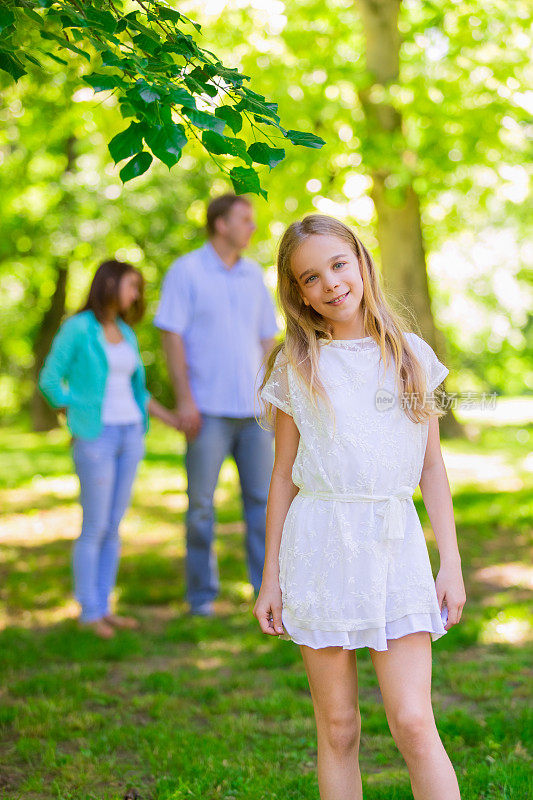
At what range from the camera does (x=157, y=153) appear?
7.12ft

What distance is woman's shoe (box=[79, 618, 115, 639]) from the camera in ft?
15.8

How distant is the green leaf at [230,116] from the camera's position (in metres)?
2.33

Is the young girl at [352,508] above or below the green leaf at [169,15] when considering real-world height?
below

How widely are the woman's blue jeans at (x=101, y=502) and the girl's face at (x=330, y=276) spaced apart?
102 inches

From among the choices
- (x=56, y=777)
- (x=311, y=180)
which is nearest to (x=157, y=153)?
(x=56, y=777)

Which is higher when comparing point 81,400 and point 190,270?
point 190,270

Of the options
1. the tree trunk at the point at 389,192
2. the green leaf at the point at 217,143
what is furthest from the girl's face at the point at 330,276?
the tree trunk at the point at 389,192

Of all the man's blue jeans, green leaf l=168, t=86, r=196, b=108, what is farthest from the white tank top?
green leaf l=168, t=86, r=196, b=108

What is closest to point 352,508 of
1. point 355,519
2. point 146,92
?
point 355,519

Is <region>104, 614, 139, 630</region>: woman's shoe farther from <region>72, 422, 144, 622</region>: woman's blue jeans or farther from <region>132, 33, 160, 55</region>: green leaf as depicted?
<region>132, 33, 160, 55</region>: green leaf

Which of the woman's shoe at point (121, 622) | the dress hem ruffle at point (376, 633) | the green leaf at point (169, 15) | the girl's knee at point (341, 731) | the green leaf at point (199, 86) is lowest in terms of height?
the woman's shoe at point (121, 622)

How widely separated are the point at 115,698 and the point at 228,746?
29.6 inches

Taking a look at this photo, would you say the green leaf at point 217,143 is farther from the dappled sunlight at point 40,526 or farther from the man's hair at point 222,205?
the dappled sunlight at point 40,526

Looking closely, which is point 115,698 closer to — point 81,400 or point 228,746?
point 228,746
